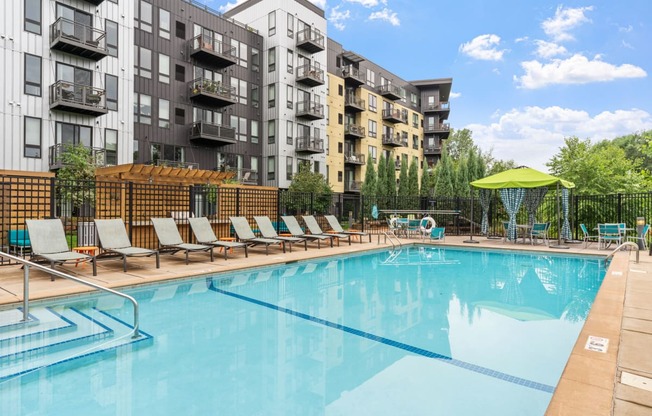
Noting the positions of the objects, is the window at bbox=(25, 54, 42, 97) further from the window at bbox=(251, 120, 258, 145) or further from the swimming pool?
the swimming pool

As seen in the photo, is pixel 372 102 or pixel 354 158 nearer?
pixel 354 158

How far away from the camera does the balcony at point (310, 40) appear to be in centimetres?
2875

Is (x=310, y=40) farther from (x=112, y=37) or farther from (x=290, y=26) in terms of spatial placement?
(x=112, y=37)

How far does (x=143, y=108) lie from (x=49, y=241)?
16.7 m

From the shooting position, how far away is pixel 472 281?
873 centimetres

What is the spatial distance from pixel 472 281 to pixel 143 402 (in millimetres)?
7171

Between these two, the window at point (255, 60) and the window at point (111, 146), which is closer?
the window at point (111, 146)

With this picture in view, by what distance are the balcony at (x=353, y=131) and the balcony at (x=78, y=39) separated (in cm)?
1942

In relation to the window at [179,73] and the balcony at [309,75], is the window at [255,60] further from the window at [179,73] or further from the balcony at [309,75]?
the window at [179,73]

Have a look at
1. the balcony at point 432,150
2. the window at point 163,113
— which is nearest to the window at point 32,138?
the window at point 163,113

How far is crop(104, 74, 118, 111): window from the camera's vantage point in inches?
794

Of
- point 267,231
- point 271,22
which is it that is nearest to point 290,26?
point 271,22

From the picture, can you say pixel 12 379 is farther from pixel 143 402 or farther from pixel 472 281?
pixel 472 281

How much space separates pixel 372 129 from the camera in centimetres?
3709
